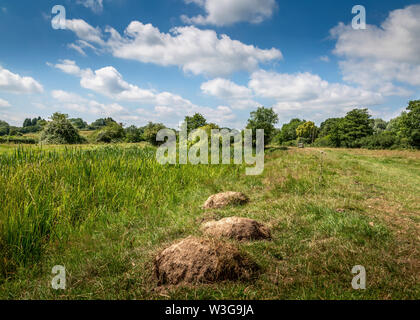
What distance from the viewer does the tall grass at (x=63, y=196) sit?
11.6ft

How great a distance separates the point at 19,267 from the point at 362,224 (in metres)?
5.56

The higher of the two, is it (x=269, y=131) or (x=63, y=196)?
(x=269, y=131)

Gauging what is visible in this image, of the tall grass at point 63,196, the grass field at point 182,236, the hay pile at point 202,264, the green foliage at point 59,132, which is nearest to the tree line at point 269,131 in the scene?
the green foliage at point 59,132

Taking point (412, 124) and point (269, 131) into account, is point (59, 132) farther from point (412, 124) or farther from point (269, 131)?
point (412, 124)

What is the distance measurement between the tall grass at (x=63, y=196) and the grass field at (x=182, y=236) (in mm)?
27

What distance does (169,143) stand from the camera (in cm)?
1675

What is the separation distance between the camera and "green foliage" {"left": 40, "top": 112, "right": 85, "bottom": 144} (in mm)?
33906

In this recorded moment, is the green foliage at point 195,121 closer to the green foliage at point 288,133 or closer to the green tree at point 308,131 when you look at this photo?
the green foliage at point 288,133

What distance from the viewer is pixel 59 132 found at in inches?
1377

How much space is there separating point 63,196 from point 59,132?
37352 mm

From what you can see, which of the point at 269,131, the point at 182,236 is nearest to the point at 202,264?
the point at 182,236

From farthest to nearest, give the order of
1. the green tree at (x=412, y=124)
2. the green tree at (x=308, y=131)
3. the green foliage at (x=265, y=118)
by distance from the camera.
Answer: the green tree at (x=308, y=131)
the green tree at (x=412, y=124)
the green foliage at (x=265, y=118)

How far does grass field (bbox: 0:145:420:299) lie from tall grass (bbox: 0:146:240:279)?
0.09ft
